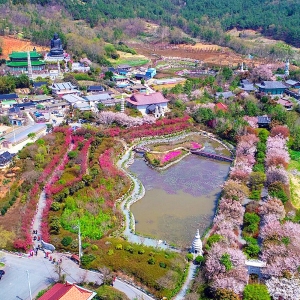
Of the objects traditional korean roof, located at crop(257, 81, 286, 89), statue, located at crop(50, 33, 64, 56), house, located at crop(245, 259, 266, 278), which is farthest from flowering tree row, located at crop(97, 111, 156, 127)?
statue, located at crop(50, 33, 64, 56)

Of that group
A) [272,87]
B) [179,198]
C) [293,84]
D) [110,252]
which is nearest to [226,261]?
[110,252]

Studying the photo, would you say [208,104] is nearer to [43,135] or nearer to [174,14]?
[43,135]

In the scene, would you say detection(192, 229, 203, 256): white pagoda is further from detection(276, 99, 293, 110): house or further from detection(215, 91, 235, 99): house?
detection(276, 99, 293, 110): house

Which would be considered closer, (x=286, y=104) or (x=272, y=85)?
(x=286, y=104)

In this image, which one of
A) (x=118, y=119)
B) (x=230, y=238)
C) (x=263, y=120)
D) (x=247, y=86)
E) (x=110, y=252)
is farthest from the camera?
(x=247, y=86)

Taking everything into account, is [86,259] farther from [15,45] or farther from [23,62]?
[15,45]
